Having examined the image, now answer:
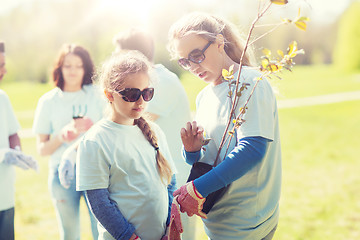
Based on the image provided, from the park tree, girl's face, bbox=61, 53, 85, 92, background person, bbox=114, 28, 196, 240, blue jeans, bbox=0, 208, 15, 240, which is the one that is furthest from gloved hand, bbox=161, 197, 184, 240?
the park tree

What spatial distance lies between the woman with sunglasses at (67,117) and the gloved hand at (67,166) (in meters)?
0.14

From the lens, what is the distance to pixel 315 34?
40625 millimetres

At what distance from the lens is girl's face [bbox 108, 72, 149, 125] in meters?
1.86

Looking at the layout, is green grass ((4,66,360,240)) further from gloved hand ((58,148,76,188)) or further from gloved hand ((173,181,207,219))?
gloved hand ((58,148,76,188))

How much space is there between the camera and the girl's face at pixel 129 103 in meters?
1.86

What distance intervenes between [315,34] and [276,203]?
4177 cm

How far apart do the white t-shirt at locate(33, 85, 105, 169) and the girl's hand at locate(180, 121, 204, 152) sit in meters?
1.24

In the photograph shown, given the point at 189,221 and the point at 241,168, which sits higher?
the point at 241,168

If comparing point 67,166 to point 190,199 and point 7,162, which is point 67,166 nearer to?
point 7,162

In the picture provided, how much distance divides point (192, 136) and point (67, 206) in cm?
138

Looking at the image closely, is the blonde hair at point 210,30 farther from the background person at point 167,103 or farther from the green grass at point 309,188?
the background person at point 167,103

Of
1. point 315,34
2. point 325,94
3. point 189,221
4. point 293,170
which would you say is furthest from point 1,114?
point 315,34

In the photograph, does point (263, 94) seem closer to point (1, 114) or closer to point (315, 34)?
point (1, 114)

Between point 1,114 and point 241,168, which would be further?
point 1,114
